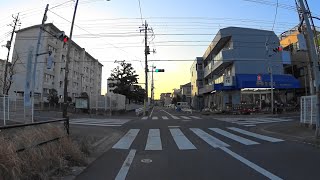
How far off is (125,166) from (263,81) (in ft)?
129

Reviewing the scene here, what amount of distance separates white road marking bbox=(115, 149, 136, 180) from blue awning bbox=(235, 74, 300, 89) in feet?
116

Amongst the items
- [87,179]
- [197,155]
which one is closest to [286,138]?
[197,155]

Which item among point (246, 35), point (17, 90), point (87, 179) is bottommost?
point (87, 179)

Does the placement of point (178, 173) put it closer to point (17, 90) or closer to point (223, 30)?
point (223, 30)

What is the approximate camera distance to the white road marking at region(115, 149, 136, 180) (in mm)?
8625

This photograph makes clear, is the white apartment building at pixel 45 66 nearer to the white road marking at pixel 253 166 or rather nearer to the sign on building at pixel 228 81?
the sign on building at pixel 228 81

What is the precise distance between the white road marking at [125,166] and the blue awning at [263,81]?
1394 inches

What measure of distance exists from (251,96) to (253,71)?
3519 mm

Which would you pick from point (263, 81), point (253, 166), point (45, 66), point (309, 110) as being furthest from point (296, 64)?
point (253, 166)

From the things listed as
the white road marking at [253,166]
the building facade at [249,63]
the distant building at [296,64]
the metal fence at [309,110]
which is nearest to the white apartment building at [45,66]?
the building facade at [249,63]

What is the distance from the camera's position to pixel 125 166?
1006 cm

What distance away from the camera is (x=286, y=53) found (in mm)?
49406

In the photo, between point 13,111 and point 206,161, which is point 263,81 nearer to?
point 13,111

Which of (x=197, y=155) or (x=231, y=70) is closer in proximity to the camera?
(x=197, y=155)
